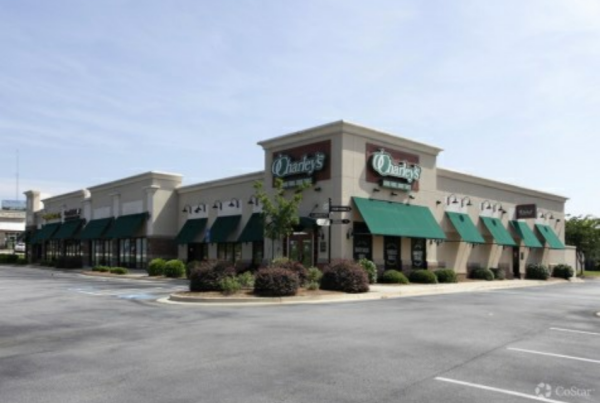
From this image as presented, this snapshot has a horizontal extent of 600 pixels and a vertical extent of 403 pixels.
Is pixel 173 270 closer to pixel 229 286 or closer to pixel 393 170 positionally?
pixel 229 286

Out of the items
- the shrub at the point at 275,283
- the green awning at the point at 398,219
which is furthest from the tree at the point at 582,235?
the shrub at the point at 275,283

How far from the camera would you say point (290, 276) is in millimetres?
20406

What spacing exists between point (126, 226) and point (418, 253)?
76.5ft

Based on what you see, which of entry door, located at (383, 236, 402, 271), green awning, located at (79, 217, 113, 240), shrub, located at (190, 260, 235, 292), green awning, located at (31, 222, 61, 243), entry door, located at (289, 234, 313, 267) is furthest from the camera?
green awning, located at (31, 222, 61, 243)

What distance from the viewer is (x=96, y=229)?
4850 centimetres

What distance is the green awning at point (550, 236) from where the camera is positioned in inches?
1797

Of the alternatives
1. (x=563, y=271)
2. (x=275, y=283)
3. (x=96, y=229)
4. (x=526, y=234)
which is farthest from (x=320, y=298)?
(x=96, y=229)

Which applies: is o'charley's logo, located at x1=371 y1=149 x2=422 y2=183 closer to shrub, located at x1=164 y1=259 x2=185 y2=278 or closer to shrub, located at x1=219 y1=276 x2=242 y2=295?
shrub, located at x1=219 y1=276 x2=242 y2=295

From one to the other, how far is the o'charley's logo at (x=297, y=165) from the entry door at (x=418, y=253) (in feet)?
24.5

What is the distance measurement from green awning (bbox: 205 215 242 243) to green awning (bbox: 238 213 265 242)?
1743mm

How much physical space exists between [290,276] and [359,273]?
12.7 feet

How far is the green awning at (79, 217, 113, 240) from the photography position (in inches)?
1864

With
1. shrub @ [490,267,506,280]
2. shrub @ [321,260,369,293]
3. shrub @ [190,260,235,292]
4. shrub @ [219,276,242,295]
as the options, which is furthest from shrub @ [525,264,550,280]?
shrub @ [219,276,242,295]

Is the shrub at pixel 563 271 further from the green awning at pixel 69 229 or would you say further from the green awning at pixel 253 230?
the green awning at pixel 69 229
